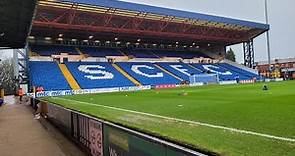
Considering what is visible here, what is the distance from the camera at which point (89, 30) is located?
44.0 meters

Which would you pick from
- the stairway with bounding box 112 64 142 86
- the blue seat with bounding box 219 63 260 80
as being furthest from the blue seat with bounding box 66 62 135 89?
the blue seat with bounding box 219 63 260 80

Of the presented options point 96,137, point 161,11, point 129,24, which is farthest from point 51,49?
point 96,137

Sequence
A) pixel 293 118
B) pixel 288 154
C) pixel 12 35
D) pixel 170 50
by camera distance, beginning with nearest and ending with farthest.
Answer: pixel 288 154
pixel 293 118
pixel 12 35
pixel 170 50

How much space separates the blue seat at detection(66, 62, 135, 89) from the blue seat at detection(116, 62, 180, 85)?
2.21m

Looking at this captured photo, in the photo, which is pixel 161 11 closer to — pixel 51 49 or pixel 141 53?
pixel 141 53

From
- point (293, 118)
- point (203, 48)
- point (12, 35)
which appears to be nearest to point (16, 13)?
point (12, 35)

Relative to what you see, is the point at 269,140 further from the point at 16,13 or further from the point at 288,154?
the point at 16,13

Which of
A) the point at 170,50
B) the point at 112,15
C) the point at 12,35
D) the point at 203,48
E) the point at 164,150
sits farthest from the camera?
the point at 203,48

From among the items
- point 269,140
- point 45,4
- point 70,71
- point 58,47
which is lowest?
point 269,140

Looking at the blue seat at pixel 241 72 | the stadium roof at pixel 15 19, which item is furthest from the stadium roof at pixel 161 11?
the stadium roof at pixel 15 19

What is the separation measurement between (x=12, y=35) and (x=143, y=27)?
27.9m

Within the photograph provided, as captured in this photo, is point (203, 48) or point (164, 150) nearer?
point (164, 150)

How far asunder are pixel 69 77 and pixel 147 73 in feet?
39.3

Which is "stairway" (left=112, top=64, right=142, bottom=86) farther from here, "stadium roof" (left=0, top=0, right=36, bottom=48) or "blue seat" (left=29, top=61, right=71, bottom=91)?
"stadium roof" (left=0, top=0, right=36, bottom=48)
